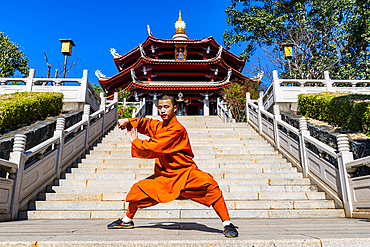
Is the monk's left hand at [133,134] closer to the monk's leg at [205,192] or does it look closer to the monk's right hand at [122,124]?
the monk's right hand at [122,124]

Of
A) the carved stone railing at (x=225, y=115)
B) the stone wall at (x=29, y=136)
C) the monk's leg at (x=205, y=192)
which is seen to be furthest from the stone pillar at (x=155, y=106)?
the monk's leg at (x=205, y=192)

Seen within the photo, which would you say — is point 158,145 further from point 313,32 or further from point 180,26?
point 180,26

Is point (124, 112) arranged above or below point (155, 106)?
below

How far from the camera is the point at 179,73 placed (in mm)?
22344

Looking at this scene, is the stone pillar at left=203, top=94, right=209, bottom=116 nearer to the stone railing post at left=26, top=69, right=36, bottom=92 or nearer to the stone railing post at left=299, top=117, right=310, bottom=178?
the stone railing post at left=26, top=69, right=36, bottom=92

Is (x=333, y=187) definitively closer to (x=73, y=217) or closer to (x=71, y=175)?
(x=73, y=217)

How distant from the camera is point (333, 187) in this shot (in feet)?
14.5

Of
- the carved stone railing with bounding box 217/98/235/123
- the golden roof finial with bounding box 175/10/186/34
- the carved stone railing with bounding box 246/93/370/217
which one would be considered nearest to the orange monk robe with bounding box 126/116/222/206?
the carved stone railing with bounding box 246/93/370/217

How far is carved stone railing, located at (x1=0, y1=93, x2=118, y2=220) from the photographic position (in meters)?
3.83

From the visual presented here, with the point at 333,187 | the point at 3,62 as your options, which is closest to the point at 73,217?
the point at 333,187

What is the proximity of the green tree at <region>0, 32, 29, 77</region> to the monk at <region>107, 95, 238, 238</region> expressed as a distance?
1813 cm

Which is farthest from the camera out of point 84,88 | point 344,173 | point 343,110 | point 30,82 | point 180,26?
point 180,26

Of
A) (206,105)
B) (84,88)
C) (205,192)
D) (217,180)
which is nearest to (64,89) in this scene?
(84,88)

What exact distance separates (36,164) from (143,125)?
10.1 ft
